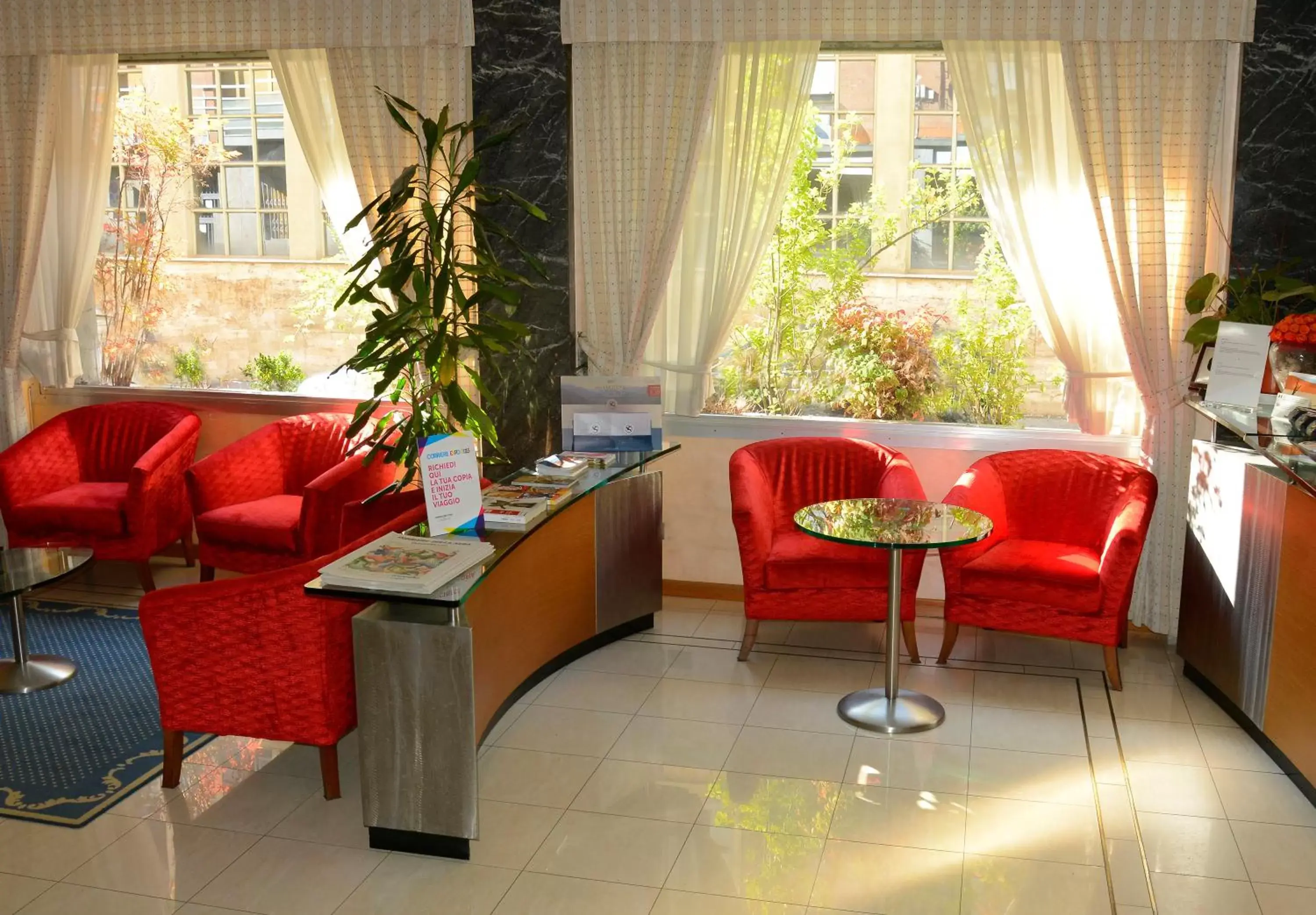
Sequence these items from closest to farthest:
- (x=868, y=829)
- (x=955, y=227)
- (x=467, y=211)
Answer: (x=868, y=829) < (x=467, y=211) < (x=955, y=227)

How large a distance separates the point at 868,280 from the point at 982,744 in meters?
2.50

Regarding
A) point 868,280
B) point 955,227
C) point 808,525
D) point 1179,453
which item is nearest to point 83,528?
point 808,525

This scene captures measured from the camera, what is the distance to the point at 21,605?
512cm

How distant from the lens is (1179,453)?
556cm

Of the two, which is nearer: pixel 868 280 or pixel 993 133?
pixel 993 133

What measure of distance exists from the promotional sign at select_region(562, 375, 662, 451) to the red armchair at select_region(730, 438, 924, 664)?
43 centimetres

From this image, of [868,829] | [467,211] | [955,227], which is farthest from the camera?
[955,227]

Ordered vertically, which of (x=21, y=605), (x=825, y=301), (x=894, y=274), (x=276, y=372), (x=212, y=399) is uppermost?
(x=894, y=274)

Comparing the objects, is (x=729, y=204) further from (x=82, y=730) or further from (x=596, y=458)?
(x=82, y=730)

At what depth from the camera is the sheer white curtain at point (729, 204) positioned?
5.83 meters

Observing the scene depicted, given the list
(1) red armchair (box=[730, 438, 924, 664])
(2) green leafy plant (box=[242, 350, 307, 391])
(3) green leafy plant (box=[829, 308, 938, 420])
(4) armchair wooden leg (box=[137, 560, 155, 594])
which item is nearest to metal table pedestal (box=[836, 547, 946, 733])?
(1) red armchair (box=[730, 438, 924, 664])

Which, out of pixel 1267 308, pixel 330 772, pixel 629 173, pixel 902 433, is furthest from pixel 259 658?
pixel 1267 308

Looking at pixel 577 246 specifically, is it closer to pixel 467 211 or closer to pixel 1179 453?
A: pixel 467 211

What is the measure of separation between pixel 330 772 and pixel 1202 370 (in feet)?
13.0
